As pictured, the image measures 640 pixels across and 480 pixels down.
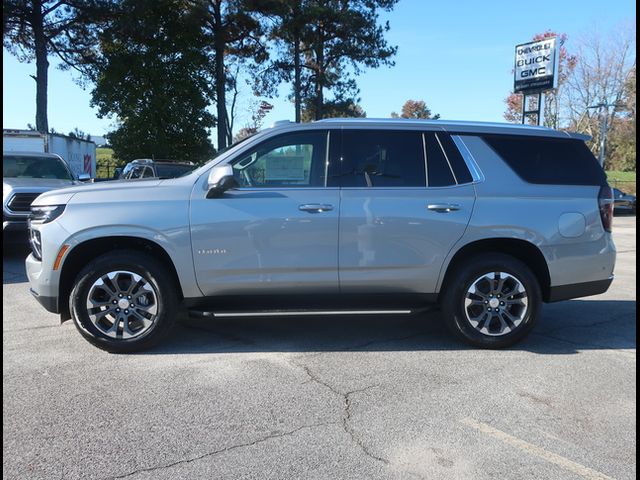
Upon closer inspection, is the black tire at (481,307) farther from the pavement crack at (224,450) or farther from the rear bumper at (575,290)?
the pavement crack at (224,450)

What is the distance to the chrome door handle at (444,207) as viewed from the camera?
185 inches

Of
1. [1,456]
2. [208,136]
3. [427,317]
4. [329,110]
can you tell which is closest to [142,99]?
[208,136]

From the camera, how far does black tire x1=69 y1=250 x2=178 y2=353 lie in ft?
14.8

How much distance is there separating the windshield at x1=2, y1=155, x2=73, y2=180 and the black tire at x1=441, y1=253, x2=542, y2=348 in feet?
30.2

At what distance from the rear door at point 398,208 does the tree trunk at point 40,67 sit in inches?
989

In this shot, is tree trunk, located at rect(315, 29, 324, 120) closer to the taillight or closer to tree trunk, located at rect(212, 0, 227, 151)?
tree trunk, located at rect(212, 0, 227, 151)

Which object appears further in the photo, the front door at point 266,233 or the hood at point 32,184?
the hood at point 32,184

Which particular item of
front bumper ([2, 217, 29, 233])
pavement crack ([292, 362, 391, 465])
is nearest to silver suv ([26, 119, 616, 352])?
pavement crack ([292, 362, 391, 465])

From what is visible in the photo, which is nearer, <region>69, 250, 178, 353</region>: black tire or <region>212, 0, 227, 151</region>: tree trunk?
<region>69, 250, 178, 353</region>: black tire

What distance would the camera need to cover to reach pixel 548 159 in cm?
500

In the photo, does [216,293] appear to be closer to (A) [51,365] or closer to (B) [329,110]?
(A) [51,365]

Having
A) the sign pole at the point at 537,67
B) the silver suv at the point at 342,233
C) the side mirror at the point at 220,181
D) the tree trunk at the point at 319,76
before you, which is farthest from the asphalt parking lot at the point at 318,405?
the tree trunk at the point at 319,76

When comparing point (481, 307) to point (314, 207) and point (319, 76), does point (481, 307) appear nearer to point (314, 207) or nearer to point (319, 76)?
point (314, 207)

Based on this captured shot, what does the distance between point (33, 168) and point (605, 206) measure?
1054 cm
